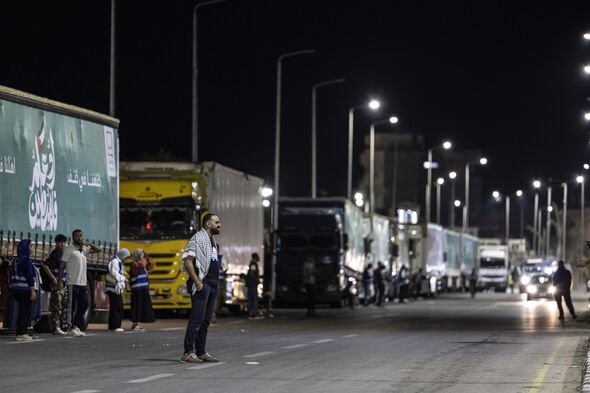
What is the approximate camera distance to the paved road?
17828 millimetres

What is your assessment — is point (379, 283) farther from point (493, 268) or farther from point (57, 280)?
point (493, 268)

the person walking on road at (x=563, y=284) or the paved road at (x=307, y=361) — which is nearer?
the paved road at (x=307, y=361)

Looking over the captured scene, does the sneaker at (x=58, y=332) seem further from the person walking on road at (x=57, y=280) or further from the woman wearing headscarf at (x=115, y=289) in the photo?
the woman wearing headscarf at (x=115, y=289)

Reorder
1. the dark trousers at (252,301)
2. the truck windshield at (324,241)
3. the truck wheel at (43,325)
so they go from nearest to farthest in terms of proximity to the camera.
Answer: the truck wheel at (43,325), the dark trousers at (252,301), the truck windshield at (324,241)

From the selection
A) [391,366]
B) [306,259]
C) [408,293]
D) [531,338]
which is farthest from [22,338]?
[408,293]

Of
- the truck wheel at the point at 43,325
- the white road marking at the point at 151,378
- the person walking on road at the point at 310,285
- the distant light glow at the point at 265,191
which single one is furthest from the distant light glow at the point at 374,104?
the white road marking at the point at 151,378

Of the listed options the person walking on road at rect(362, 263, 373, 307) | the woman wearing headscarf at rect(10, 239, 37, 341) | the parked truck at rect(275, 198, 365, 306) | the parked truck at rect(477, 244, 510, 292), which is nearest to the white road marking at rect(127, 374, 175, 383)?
the woman wearing headscarf at rect(10, 239, 37, 341)

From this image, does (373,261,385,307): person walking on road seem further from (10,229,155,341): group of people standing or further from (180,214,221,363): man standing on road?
(180,214,221,363): man standing on road

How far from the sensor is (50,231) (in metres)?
29.1

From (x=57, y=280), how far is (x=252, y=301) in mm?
14107

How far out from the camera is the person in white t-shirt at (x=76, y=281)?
28.9 meters

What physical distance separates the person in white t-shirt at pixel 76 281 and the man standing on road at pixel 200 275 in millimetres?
7888

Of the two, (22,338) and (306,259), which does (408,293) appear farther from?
(22,338)

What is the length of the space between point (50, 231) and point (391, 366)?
9881mm
